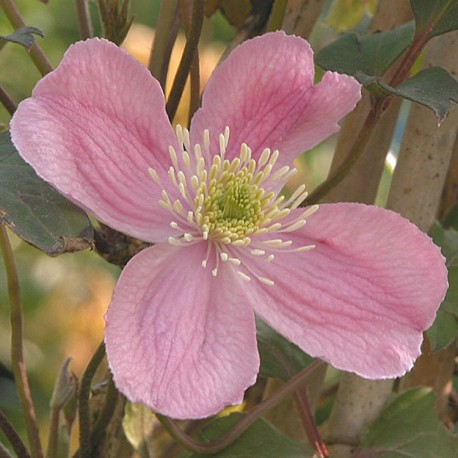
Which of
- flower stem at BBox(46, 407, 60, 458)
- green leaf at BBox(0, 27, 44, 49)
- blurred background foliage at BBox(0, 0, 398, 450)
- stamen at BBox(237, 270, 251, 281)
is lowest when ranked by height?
blurred background foliage at BBox(0, 0, 398, 450)

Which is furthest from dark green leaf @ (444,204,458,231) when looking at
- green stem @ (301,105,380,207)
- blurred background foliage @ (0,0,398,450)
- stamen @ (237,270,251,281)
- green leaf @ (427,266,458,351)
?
blurred background foliage @ (0,0,398,450)

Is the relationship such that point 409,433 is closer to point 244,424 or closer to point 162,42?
point 244,424

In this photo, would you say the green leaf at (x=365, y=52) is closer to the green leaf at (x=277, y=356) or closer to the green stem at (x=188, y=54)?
the green stem at (x=188, y=54)

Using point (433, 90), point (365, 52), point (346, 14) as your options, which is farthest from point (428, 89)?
point (346, 14)

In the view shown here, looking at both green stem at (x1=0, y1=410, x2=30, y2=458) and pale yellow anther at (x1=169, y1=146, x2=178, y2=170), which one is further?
green stem at (x1=0, y1=410, x2=30, y2=458)

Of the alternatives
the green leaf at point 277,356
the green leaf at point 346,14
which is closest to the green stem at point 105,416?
the green leaf at point 277,356

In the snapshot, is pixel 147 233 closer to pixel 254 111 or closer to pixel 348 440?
pixel 254 111

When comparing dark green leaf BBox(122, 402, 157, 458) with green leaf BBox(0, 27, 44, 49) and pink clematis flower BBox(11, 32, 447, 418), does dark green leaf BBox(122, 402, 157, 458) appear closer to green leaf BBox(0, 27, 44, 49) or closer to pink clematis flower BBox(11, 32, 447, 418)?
pink clematis flower BBox(11, 32, 447, 418)
